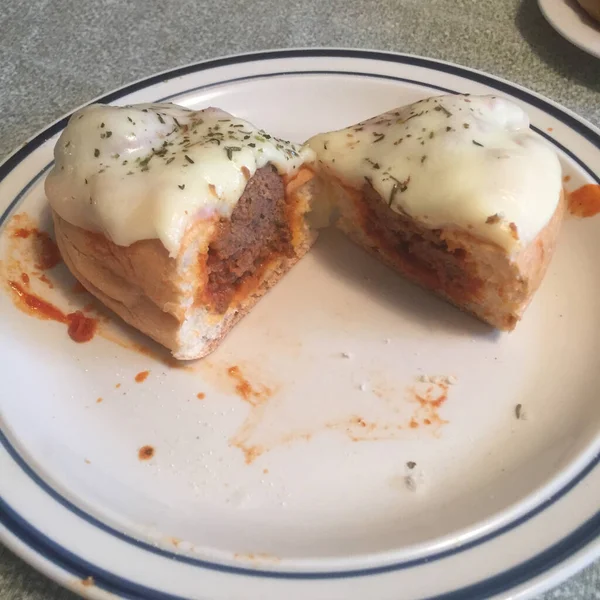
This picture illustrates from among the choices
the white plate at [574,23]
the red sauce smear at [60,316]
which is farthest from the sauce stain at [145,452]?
the white plate at [574,23]

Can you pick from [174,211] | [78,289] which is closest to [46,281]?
[78,289]

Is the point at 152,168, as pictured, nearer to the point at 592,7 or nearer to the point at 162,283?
the point at 162,283

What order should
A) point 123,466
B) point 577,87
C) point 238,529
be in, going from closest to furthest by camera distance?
point 238,529 → point 123,466 → point 577,87

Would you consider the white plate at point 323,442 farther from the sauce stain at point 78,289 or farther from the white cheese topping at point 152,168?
the white cheese topping at point 152,168

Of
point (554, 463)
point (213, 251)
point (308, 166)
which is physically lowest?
point (554, 463)

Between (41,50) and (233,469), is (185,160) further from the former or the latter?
(41,50)

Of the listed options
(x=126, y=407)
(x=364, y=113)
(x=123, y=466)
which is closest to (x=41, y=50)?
(x=364, y=113)
